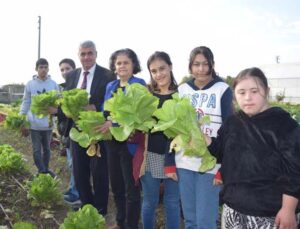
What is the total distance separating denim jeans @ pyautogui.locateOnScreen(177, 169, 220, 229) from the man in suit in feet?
4.79

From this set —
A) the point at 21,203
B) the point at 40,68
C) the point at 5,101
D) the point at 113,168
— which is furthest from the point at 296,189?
the point at 5,101

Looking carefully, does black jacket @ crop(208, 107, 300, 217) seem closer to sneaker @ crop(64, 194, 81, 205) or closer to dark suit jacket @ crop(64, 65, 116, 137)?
dark suit jacket @ crop(64, 65, 116, 137)

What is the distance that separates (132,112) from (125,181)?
1.24 meters

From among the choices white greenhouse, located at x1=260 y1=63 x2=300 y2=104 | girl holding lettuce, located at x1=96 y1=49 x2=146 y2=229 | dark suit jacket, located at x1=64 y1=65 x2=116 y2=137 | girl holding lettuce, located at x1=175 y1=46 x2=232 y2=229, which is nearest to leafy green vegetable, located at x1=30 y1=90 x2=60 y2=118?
dark suit jacket, located at x1=64 y1=65 x2=116 y2=137

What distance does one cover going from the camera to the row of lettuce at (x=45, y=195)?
2947 millimetres

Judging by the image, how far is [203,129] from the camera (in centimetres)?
279

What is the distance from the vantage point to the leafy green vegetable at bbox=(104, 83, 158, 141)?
93.6 inches

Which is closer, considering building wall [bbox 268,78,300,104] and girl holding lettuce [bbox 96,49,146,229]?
girl holding lettuce [bbox 96,49,146,229]

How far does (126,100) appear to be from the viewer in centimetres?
244

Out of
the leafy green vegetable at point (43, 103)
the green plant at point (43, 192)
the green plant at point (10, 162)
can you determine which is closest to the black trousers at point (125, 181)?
the leafy green vegetable at point (43, 103)

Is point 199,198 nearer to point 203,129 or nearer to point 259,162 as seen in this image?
point 203,129

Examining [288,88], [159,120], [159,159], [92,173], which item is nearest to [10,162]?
[92,173]

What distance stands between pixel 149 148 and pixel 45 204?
197cm

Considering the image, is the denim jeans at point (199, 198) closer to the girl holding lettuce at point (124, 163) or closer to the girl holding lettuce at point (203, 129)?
the girl holding lettuce at point (203, 129)
